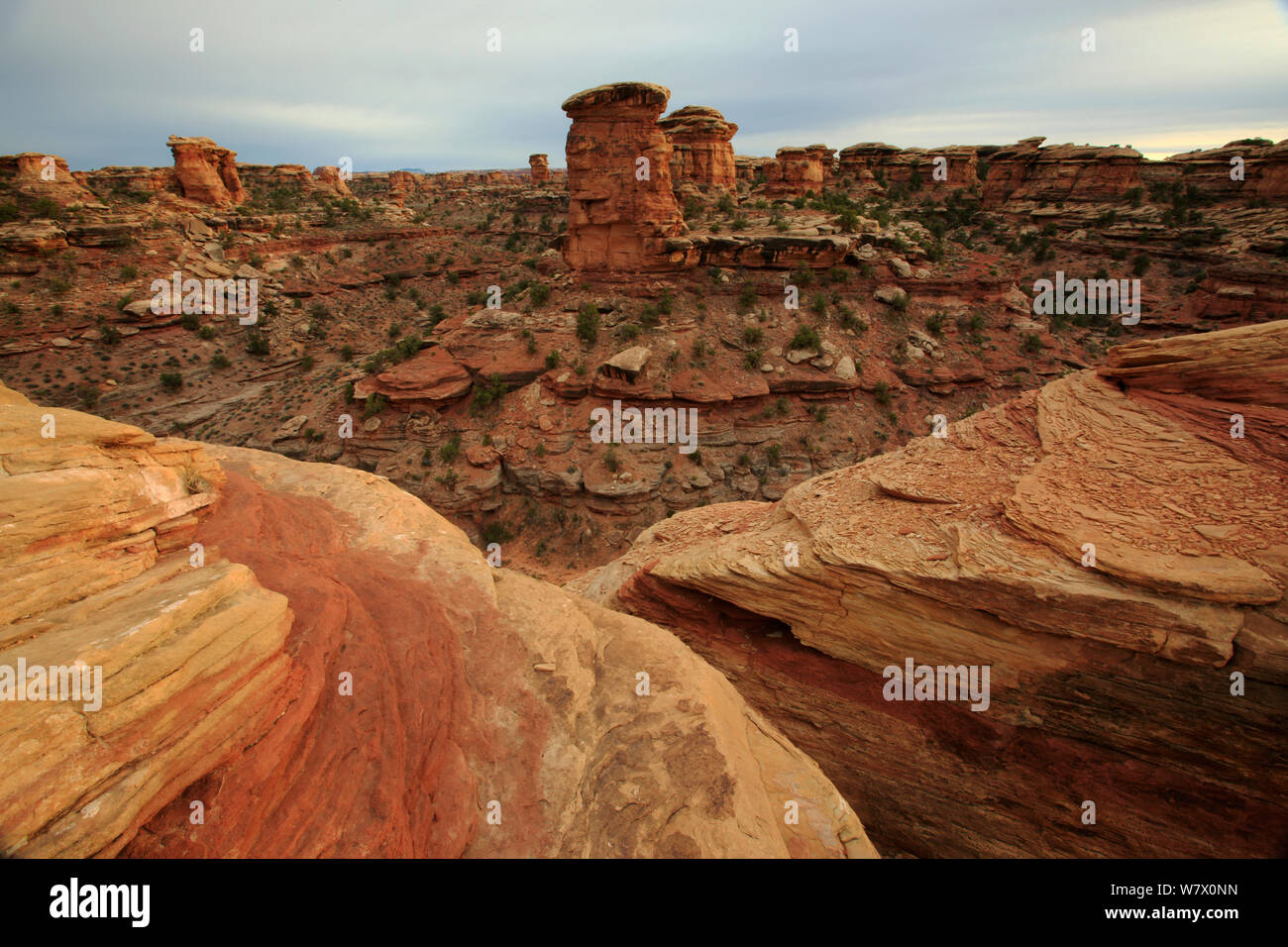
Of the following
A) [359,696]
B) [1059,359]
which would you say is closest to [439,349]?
[359,696]

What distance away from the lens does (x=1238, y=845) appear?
214 inches

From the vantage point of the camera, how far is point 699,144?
117 ft

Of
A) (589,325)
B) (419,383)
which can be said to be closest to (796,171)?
(589,325)

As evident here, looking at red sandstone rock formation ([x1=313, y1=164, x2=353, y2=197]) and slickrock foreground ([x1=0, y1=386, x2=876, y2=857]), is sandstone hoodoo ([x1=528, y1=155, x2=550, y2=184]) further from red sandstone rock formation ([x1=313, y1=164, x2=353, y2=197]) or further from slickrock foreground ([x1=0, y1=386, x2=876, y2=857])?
slickrock foreground ([x1=0, y1=386, x2=876, y2=857])

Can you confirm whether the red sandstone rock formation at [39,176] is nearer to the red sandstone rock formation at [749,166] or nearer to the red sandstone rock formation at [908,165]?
the red sandstone rock formation at [749,166]

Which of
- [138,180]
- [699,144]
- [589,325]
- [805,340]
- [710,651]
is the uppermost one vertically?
[699,144]

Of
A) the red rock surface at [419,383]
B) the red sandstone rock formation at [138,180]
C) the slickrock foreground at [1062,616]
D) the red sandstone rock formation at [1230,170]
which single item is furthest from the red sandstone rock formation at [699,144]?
the red sandstone rock formation at [138,180]

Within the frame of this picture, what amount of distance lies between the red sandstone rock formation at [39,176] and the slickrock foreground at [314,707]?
4170cm

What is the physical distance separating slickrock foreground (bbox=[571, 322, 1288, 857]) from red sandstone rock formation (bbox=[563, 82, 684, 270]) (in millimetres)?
20577

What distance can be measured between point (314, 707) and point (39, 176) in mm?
49081

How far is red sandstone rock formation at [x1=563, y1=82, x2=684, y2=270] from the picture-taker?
23.0 meters

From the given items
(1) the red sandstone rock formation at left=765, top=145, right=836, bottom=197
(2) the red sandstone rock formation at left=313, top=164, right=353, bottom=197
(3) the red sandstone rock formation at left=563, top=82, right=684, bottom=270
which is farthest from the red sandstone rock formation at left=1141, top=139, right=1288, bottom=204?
(2) the red sandstone rock formation at left=313, top=164, right=353, bottom=197

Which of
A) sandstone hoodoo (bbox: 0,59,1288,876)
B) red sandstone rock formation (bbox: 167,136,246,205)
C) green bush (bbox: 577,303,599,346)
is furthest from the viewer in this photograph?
red sandstone rock formation (bbox: 167,136,246,205)

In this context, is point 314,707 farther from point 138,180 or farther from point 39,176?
point 138,180
